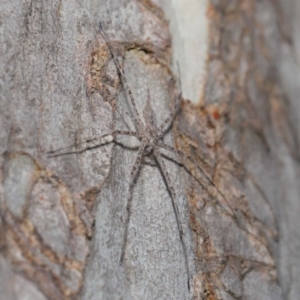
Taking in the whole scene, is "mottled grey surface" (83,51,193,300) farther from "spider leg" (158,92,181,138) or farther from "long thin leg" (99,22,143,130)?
"spider leg" (158,92,181,138)

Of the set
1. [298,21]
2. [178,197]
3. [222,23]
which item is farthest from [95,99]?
[298,21]

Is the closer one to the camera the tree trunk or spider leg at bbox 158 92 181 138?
the tree trunk

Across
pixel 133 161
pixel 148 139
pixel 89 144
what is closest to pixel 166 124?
pixel 148 139

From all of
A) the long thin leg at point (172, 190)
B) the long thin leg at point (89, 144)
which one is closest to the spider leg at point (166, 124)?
the long thin leg at point (172, 190)

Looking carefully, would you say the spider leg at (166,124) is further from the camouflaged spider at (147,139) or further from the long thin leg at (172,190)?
the long thin leg at (172,190)

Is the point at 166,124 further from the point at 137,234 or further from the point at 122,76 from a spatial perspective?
the point at 137,234

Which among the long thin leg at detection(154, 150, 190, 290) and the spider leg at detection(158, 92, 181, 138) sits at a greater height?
the spider leg at detection(158, 92, 181, 138)

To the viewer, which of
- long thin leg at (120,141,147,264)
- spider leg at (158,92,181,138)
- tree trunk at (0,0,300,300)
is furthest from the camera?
spider leg at (158,92,181,138)

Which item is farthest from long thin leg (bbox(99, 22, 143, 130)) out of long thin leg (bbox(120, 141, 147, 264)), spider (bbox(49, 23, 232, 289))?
long thin leg (bbox(120, 141, 147, 264))
